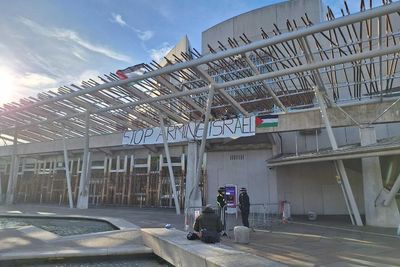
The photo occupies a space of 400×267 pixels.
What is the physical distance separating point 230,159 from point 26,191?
21.4 metres

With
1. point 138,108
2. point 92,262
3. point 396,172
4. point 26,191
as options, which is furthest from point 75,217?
point 26,191

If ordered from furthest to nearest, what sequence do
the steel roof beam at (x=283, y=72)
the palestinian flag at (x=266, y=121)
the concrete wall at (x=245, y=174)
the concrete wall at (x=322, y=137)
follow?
1. the concrete wall at (x=245, y=174)
2. the concrete wall at (x=322, y=137)
3. the palestinian flag at (x=266, y=121)
4. the steel roof beam at (x=283, y=72)

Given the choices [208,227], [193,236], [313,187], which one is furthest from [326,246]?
[313,187]

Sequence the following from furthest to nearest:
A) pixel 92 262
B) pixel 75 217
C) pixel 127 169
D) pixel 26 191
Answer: pixel 26 191, pixel 127 169, pixel 75 217, pixel 92 262

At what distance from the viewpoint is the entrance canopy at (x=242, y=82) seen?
40.8 feet

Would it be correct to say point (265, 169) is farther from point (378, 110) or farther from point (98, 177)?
point (98, 177)

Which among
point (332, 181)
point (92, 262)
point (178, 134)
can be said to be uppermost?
point (178, 134)

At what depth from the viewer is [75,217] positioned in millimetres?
13969

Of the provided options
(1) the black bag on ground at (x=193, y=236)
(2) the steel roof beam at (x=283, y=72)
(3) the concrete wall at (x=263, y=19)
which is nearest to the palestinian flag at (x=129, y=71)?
Result: (2) the steel roof beam at (x=283, y=72)

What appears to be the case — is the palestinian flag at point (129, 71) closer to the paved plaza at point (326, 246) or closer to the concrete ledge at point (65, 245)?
the concrete ledge at point (65, 245)

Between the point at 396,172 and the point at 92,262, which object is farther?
the point at 396,172

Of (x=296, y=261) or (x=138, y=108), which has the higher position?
(x=138, y=108)

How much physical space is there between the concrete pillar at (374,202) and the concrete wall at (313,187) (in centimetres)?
477

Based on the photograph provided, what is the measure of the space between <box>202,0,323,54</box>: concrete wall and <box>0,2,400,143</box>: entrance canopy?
389 centimetres
